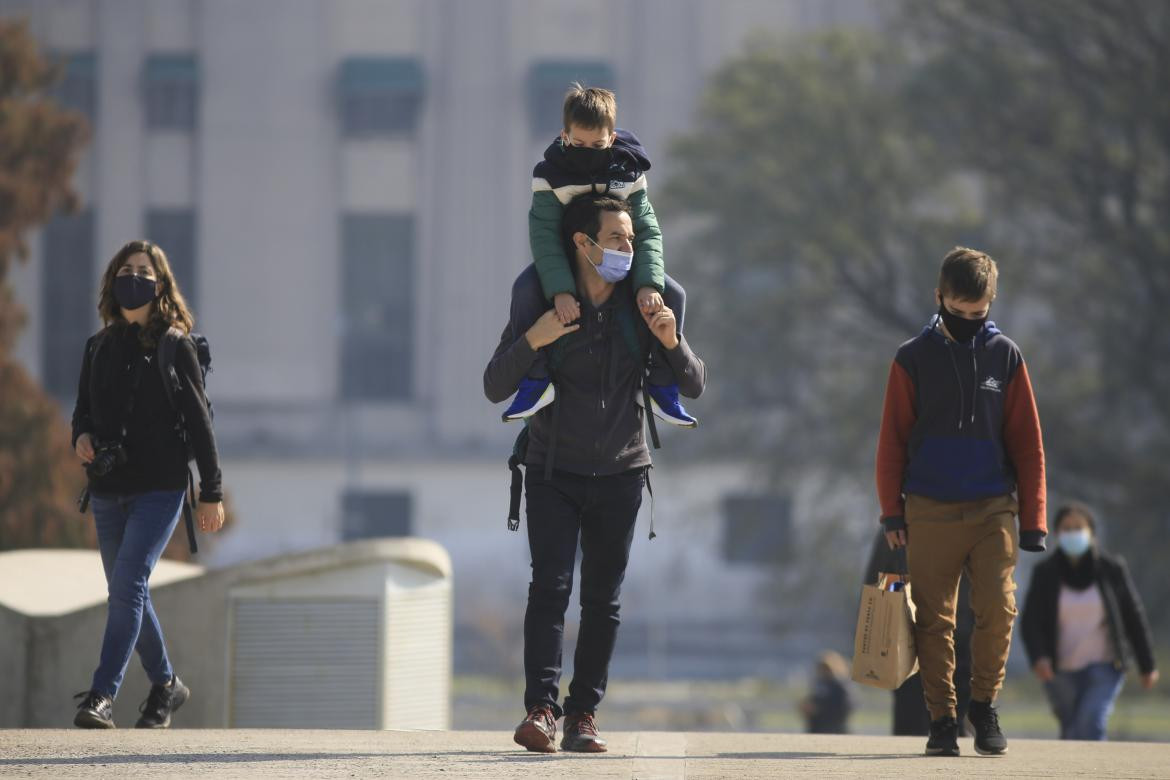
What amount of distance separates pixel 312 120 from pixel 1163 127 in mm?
31700

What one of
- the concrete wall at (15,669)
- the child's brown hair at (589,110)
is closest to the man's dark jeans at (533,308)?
the child's brown hair at (589,110)

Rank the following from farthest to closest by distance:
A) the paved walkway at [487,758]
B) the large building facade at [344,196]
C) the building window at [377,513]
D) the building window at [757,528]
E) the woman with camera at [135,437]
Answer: the large building facade at [344,196], the building window at [377,513], the building window at [757,528], the woman with camera at [135,437], the paved walkway at [487,758]

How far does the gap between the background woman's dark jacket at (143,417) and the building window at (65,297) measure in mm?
50469

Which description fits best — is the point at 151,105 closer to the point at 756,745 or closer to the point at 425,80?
the point at 425,80

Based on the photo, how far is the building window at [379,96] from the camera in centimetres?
5794

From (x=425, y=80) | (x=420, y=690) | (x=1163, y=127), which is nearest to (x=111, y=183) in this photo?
(x=425, y=80)

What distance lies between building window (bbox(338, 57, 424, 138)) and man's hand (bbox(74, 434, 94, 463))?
2027 inches

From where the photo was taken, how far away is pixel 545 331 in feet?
20.6

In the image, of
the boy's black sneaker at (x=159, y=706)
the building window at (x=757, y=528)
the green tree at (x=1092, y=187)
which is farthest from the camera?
the building window at (x=757, y=528)

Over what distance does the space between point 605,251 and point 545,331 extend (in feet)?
1.06

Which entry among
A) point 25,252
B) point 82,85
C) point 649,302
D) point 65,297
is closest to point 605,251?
point 649,302

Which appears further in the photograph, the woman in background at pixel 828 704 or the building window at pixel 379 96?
the building window at pixel 379 96

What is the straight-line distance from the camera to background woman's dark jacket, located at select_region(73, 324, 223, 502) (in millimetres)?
7207

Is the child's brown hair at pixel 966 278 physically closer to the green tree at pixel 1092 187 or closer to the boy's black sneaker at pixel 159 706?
the boy's black sneaker at pixel 159 706
